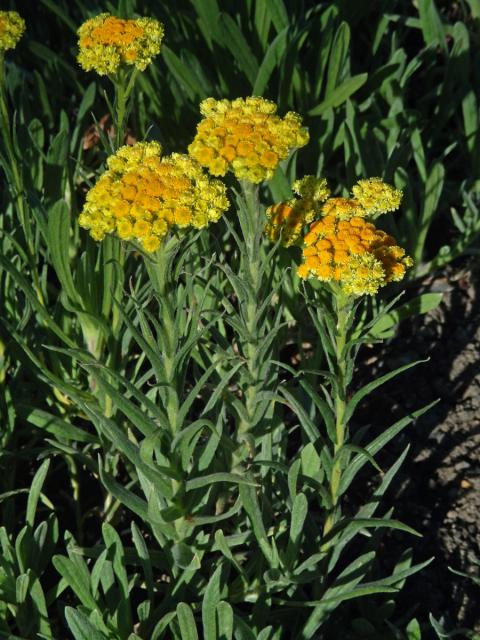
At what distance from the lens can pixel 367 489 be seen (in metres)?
2.22

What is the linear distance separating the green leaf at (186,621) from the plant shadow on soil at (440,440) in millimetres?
606

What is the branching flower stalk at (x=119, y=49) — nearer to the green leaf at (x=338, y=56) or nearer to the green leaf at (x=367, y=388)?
the green leaf at (x=367, y=388)

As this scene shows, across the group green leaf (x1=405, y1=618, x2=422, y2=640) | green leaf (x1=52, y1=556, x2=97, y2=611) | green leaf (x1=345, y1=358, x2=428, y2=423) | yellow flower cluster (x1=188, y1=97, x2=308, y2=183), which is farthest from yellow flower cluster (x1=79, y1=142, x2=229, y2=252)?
green leaf (x1=405, y1=618, x2=422, y2=640)

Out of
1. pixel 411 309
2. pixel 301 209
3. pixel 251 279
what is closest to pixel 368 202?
pixel 301 209

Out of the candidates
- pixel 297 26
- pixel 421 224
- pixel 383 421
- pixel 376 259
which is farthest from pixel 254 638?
pixel 297 26

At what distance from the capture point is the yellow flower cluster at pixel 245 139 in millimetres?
1433

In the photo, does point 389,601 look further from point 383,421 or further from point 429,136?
point 429,136

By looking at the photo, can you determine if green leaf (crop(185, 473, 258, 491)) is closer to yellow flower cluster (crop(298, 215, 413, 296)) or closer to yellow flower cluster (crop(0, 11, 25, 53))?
yellow flower cluster (crop(298, 215, 413, 296))

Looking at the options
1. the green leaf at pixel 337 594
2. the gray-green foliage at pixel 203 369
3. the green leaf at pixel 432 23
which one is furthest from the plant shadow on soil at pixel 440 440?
the green leaf at pixel 432 23

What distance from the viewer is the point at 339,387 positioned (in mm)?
1594

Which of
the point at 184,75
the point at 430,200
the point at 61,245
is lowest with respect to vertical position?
the point at 430,200

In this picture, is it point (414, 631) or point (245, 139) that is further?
point (414, 631)

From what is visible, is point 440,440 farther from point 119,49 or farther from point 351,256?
point 119,49

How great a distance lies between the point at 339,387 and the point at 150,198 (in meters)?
0.52
